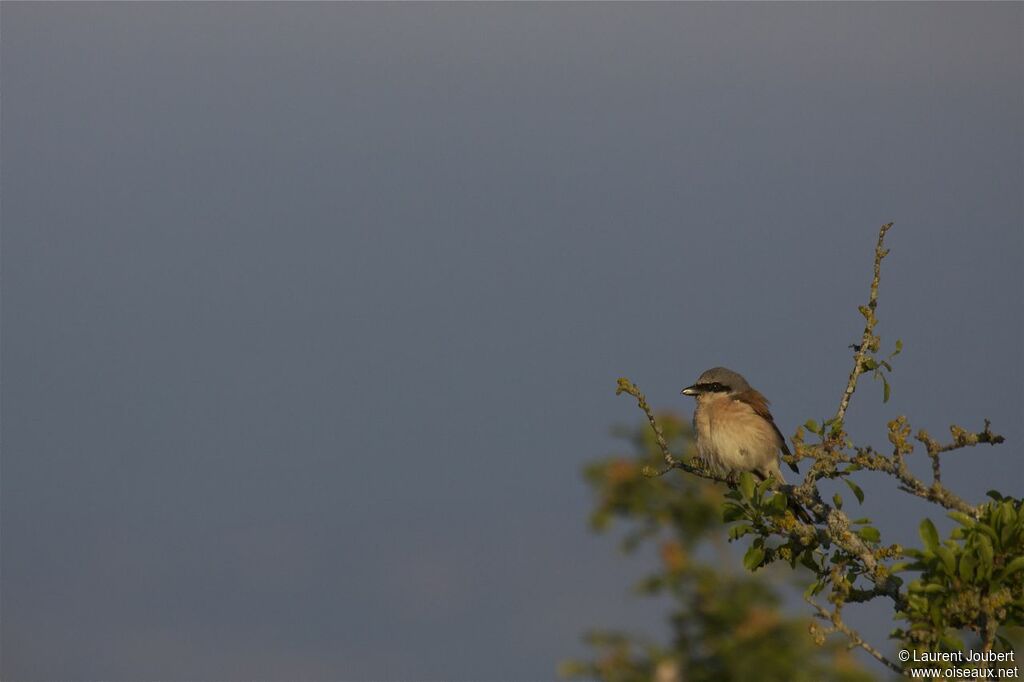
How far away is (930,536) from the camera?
8.35m

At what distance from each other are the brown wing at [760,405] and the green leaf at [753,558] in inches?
180

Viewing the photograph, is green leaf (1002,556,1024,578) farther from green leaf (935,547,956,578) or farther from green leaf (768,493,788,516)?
green leaf (768,493,788,516)

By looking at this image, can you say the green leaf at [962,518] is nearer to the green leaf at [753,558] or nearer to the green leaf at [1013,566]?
the green leaf at [1013,566]

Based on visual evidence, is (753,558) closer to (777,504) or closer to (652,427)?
(777,504)

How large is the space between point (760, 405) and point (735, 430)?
0.57 metres

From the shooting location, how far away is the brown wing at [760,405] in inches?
566

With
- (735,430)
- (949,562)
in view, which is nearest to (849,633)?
(949,562)

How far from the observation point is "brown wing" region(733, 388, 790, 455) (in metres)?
14.4

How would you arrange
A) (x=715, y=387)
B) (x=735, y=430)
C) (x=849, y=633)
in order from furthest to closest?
(x=715, y=387)
(x=735, y=430)
(x=849, y=633)

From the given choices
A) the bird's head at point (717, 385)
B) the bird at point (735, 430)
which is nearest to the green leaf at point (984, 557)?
the bird at point (735, 430)

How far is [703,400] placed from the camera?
15.0 metres

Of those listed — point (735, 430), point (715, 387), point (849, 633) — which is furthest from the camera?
point (715, 387)

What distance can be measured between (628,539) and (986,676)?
14.6 m

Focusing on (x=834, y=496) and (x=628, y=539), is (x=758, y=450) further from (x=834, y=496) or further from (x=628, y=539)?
(x=628, y=539)
